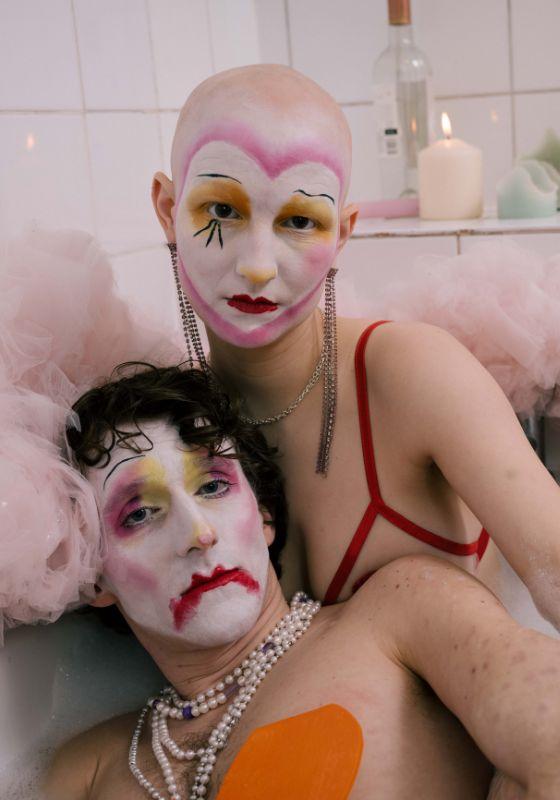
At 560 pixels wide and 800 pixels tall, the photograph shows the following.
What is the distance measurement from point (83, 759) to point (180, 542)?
1.05 ft

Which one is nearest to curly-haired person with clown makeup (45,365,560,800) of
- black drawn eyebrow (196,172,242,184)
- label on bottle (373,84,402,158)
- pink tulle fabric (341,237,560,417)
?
black drawn eyebrow (196,172,242,184)

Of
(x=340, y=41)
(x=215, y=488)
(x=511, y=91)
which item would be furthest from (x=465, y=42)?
(x=215, y=488)

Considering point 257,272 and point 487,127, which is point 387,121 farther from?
point 257,272

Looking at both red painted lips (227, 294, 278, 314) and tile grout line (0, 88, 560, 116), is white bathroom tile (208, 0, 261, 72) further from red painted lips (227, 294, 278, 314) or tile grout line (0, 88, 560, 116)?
red painted lips (227, 294, 278, 314)

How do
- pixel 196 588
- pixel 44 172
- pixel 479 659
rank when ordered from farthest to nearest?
pixel 44 172 → pixel 196 588 → pixel 479 659

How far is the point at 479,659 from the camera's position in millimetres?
897

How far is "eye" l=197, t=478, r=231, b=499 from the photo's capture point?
3.44ft

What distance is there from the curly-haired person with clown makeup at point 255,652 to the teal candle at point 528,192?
0.86m

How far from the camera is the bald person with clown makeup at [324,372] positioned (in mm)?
1018

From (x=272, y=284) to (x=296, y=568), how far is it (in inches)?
14.6

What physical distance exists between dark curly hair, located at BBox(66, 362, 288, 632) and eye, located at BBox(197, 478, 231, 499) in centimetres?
3

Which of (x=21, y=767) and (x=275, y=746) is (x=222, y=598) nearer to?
(x=275, y=746)

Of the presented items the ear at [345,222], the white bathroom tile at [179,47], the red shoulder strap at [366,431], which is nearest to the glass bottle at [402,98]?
the white bathroom tile at [179,47]

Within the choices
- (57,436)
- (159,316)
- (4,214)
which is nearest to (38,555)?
(57,436)
